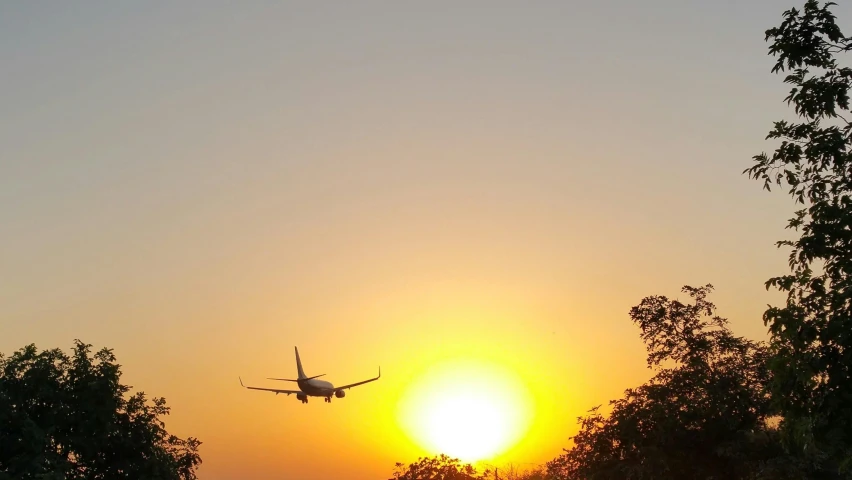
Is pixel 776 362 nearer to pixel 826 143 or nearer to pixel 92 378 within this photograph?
pixel 826 143

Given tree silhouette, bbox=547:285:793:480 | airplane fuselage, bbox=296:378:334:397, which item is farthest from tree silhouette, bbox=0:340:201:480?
airplane fuselage, bbox=296:378:334:397

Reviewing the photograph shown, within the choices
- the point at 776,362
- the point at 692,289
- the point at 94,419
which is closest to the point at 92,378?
the point at 94,419

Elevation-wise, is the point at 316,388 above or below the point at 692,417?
above

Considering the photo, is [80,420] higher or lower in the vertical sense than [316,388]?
lower

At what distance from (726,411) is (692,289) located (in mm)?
6839

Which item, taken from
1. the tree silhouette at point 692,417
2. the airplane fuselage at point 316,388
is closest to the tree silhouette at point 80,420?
the tree silhouette at point 692,417

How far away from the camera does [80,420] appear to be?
46.6 m

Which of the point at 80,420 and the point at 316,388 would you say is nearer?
the point at 80,420

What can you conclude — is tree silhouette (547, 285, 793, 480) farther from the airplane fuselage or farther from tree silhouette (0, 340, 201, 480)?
the airplane fuselage

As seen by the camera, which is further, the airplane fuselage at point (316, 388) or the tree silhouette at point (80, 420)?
the airplane fuselage at point (316, 388)

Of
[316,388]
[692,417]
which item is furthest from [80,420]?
[316,388]

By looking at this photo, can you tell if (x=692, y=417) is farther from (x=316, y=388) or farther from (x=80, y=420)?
(x=316, y=388)

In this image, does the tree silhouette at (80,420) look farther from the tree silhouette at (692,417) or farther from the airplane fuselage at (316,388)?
the airplane fuselage at (316,388)

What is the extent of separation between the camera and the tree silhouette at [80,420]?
44.5 meters
